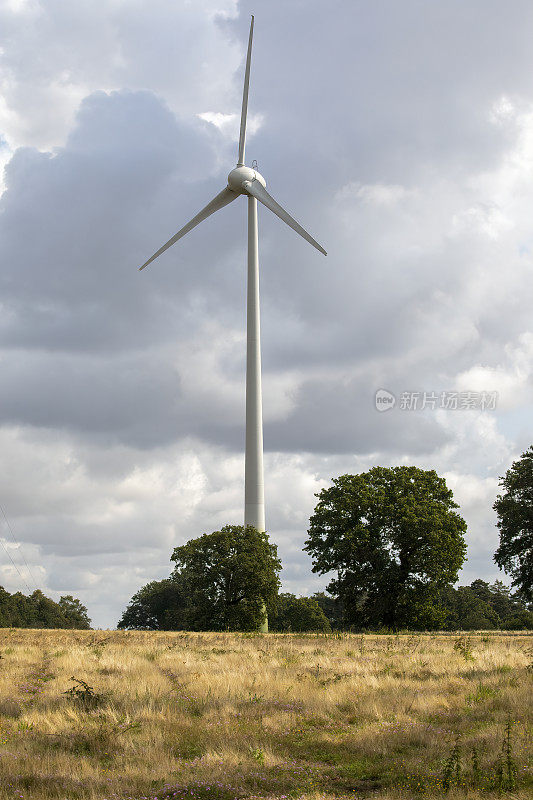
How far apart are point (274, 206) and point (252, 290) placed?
9.48 meters

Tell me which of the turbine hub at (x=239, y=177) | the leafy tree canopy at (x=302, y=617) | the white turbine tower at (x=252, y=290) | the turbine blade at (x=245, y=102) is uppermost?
the turbine blade at (x=245, y=102)

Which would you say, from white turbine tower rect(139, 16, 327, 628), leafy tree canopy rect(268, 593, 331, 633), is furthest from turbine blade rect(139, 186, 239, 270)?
leafy tree canopy rect(268, 593, 331, 633)

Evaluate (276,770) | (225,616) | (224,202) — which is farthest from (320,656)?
(224,202)

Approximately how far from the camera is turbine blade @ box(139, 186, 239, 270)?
68938 mm

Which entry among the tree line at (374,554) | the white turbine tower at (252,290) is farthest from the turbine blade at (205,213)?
the tree line at (374,554)

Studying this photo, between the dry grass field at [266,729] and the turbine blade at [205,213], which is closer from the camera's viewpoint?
the dry grass field at [266,729]

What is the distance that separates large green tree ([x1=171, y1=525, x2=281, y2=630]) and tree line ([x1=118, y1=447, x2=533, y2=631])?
3.2 inches

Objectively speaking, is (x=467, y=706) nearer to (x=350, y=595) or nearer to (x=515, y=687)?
(x=515, y=687)

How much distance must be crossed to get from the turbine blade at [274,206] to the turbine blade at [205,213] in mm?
2263

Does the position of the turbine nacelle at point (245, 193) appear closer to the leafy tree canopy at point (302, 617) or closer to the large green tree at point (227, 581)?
the large green tree at point (227, 581)

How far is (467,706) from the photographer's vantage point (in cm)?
1583

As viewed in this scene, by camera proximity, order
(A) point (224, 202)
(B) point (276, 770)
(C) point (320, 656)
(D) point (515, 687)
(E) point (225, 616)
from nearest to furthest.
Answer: (B) point (276, 770) → (D) point (515, 687) → (C) point (320, 656) → (E) point (225, 616) → (A) point (224, 202)

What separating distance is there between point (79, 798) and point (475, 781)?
582 cm

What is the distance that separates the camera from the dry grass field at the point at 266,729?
34.5 feet
